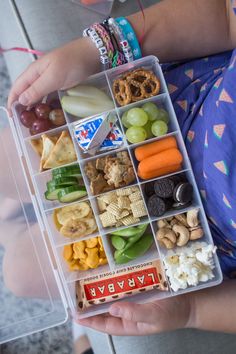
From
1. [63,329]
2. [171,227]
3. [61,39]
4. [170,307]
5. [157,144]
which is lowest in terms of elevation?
[63,329]

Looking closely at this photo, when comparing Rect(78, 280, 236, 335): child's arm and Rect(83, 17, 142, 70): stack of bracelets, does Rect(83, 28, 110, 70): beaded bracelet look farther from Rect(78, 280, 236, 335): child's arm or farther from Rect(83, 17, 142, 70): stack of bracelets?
Rect(78, 280, 236, 335): child's arm

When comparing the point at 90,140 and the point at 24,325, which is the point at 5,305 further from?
the point at 90,140

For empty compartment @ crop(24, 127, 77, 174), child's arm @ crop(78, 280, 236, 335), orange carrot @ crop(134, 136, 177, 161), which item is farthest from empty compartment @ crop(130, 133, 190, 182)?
child's arm @ crop(78, 280, 236, 335)

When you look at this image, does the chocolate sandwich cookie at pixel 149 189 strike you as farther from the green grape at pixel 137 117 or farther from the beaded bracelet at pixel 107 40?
the beaded bracelet at pixel 107 40

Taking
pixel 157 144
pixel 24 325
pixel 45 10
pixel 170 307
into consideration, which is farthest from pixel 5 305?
pixel 45 10

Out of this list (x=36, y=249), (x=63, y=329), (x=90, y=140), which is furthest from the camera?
(x=63, y=329)

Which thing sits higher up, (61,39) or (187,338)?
(61,39)

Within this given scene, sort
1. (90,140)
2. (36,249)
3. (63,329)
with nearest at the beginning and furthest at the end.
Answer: (90,140)
(36,249)
(63,329)
